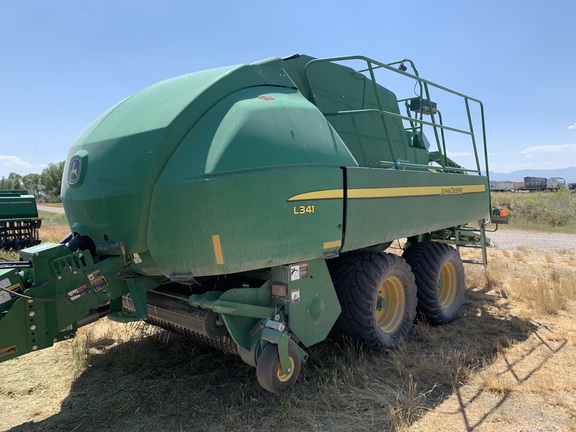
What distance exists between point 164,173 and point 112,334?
2.87 meters

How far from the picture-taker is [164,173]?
2.83 metres

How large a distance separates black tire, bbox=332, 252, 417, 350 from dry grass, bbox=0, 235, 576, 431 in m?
0.17

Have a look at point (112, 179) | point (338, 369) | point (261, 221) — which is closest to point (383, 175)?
point (261, 221)

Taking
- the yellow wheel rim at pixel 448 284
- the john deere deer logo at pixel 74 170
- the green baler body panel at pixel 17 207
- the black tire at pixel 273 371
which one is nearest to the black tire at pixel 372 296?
the black tire at pixel 273 371

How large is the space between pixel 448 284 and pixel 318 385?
2.89 metres

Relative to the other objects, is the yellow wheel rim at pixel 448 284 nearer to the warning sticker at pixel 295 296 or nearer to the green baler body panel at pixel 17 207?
the warning sticker at pixel 295 296

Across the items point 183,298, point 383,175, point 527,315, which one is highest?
point 383,175

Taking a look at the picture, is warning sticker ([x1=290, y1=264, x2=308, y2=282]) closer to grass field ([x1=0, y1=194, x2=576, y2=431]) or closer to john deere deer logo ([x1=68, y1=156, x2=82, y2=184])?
grass field ([x1=0, y1=194, x2=576, y2=431])

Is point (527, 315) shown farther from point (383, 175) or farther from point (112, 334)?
point (112, 334)

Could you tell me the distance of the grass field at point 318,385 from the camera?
3.04 m

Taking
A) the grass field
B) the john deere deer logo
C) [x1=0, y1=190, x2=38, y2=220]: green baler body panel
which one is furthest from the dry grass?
[x1=0, y1=190, x2=38, y2=220]: green baler body panel

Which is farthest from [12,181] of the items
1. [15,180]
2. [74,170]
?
[74,170]

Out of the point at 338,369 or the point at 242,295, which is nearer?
the point at 242,295

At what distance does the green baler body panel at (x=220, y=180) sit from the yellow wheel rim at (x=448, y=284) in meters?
2.30
